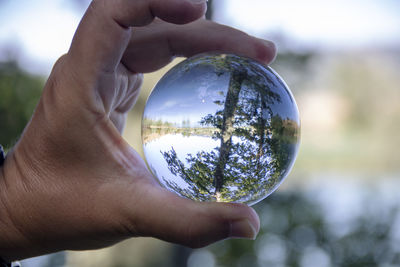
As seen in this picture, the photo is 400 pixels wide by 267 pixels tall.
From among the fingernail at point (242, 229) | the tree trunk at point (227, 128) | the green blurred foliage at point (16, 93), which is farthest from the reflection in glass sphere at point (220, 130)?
the green blurred foliage at point (16, 93)

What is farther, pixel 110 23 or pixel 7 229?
pixel 7 229

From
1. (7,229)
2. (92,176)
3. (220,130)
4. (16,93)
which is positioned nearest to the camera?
(220,130)

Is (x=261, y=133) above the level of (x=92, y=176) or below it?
above

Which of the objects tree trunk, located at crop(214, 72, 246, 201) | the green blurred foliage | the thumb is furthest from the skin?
the green blurred foliage

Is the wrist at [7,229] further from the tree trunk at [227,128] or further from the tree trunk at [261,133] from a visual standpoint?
the tree trunk at [261,133]

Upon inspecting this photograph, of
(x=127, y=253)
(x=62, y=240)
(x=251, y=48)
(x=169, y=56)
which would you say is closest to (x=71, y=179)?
(x=62, y=240)

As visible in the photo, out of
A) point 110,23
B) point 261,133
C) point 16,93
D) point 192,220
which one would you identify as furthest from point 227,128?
point 16,93

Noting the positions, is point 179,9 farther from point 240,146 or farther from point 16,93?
point 16,93

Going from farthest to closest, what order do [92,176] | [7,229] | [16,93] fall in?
1. [16,93]
2. [7,229]
3. [92,176]

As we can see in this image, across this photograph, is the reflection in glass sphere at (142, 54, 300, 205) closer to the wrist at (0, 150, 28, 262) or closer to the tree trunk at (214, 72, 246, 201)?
the tree trunk at (214, 72, 246, 201)
